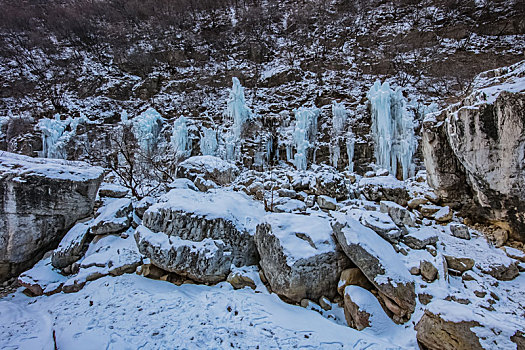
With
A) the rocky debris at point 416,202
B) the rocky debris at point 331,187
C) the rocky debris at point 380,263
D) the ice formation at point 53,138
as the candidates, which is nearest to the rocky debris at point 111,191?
the rocky debris at point 331,187

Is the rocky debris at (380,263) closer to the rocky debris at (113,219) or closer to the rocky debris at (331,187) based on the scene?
the rocky debris at (331,187)

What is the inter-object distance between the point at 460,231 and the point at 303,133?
10.8 metres

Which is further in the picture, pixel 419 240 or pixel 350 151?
pixel 350 151

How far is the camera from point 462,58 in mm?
17312

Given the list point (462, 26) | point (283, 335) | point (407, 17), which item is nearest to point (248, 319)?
point (283, 335)

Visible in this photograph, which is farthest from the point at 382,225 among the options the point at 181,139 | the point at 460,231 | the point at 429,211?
the point at 181,139

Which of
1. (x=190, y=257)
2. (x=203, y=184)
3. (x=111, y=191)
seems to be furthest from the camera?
(x=203, y=184)

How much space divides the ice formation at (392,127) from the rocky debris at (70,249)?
552 inches

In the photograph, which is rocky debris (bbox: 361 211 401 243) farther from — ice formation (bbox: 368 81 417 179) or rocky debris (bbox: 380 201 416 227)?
ice formation (bbox: 368 81 417 179)

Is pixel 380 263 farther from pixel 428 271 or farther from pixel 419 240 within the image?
pixel 419 240

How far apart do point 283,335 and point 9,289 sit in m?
6.10

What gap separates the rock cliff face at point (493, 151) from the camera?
4.45 meters

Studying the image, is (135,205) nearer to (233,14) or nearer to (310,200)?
(310,200)

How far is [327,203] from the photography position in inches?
246
